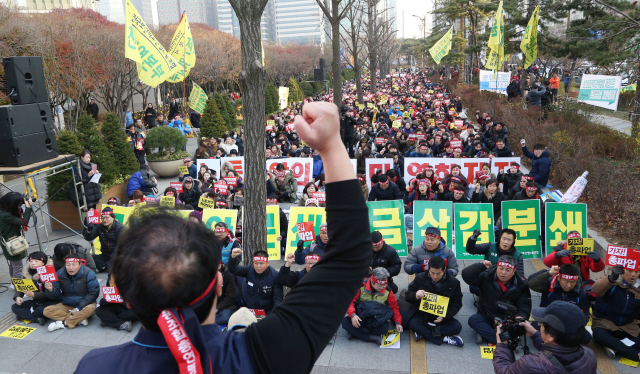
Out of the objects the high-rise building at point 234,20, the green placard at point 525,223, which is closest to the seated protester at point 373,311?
the green placard at point 525,223

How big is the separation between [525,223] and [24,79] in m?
8.84

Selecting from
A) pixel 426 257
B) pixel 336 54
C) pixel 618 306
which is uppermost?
pixel 336 54

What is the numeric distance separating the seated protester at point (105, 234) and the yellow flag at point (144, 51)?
11.7ft

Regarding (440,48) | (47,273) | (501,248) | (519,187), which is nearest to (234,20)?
(440,48)

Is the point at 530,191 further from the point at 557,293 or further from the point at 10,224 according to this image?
the point at 10,224

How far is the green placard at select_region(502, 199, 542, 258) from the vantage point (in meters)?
7.79

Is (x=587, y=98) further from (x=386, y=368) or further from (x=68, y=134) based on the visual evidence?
(x=68, y=134)

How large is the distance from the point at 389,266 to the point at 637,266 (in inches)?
114

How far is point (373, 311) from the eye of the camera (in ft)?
18.7

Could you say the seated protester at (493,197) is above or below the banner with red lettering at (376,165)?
below

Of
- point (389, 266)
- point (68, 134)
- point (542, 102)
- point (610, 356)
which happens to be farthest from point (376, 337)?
point (542, 102)

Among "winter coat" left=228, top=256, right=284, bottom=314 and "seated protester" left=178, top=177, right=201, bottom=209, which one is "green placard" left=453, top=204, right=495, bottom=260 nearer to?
"winter coat" left=228, top=256, right=284, bottom=314

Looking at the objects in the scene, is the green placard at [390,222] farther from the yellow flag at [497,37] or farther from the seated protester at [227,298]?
the yellow flag at [497,37]

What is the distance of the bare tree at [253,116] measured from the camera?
20.7 feet
